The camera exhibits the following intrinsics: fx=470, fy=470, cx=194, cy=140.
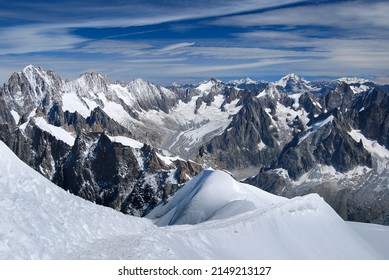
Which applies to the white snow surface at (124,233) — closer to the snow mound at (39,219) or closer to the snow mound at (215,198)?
the snow mound at (39,219)

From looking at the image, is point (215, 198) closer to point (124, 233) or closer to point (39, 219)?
point (124, 233)

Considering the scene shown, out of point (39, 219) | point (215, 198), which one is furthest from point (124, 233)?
point (215, 198)

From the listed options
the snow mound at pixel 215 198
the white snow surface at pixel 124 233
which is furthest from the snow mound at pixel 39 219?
the snow mound at pixel 215 198

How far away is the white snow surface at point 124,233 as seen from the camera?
31.8 metres

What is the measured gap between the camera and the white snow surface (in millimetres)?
31781

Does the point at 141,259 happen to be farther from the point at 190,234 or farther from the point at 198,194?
the point at 198,194

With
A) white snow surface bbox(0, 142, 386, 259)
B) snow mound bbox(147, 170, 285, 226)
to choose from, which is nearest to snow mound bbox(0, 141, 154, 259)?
white snow surface bbox(0, 142, 386, 259)

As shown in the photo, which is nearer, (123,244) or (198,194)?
(123,244)

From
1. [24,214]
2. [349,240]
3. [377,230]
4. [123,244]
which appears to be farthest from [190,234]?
[377,230]

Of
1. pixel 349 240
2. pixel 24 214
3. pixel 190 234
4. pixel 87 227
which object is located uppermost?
pixel 24 214

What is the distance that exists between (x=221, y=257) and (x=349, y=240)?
27922mm

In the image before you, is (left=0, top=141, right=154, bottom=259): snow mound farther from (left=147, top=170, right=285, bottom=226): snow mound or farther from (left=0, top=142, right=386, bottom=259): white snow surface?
(left=147, top=170, right=285, bottom=226): snow mound

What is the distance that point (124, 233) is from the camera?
41.6 meters

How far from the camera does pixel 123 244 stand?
116ft
